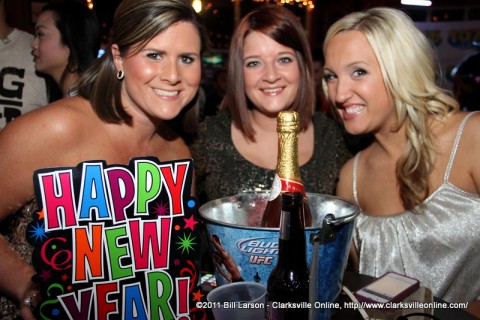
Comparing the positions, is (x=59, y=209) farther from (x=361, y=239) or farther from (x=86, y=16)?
(x=86, y=16)

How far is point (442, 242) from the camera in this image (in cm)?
148

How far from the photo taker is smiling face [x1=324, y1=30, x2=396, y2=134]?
148cm

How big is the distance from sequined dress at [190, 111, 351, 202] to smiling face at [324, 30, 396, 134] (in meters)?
0.28

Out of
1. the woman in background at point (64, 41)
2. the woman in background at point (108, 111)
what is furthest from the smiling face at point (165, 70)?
the woman in background at point (64, 41)

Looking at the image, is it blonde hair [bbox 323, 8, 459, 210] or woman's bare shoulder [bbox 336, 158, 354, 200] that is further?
woman's bare shoulder [bbox 336, 158, 354, 200]

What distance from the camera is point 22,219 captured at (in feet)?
3.91

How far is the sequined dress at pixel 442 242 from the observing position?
1472 mm

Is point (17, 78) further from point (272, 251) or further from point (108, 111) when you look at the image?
point (272, 251)

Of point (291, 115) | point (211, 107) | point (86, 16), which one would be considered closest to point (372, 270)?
point (291, 115)

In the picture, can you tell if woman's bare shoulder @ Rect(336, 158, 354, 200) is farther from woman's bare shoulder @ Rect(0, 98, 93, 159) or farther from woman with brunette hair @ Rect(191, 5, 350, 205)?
woman's bare shoulder @ Rect(0, 98, 93, 159)

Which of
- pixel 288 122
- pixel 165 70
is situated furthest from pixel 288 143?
pixel 165 70

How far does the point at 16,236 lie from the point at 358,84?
1.17 meters

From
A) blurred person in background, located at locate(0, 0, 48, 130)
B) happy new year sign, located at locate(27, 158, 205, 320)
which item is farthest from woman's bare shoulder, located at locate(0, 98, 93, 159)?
blurred person in background, located at locate(0, 0, 48, 130)

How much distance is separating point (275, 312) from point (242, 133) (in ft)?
4.10
